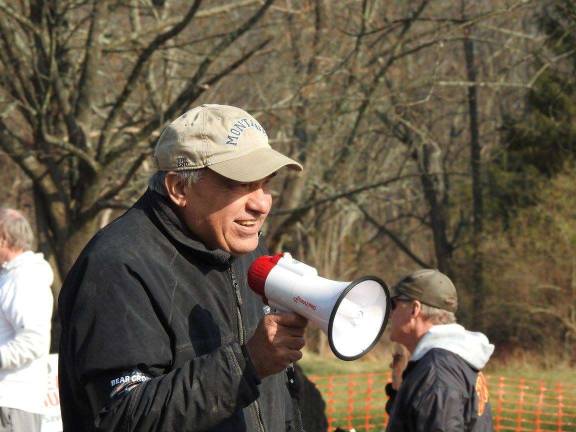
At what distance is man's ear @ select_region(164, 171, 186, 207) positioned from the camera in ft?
8.25

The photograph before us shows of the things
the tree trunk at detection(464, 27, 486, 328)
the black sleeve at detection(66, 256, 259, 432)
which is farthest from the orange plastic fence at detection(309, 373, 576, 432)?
the black sleeve at detection(66, 256, 259, 432)

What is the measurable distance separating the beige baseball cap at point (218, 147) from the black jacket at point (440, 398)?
1.79m

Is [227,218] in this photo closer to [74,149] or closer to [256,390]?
[256,390]

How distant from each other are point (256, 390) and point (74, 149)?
697cm

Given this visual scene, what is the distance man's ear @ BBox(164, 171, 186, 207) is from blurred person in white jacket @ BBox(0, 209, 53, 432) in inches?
102

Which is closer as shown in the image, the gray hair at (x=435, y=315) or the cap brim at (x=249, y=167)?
the cap brim at (x=249, y=167)

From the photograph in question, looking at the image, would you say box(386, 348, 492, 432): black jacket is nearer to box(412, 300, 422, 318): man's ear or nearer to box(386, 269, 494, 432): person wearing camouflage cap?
box(386, 269, 494, 432): person wearing camouflage cap

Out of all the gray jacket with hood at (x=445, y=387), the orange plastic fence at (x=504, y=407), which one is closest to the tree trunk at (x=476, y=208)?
the orange plastic fence at (x=504, y=407)

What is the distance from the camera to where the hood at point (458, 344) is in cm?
419

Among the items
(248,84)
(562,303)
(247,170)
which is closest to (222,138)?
Answer: (247,170)

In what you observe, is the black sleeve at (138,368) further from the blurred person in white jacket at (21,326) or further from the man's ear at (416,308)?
the blurred person in white jacket at (21,326)

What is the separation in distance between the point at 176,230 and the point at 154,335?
334 mm

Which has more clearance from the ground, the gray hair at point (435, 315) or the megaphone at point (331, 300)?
the megaphone at point (331, 300)

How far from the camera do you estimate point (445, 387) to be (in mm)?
3984
